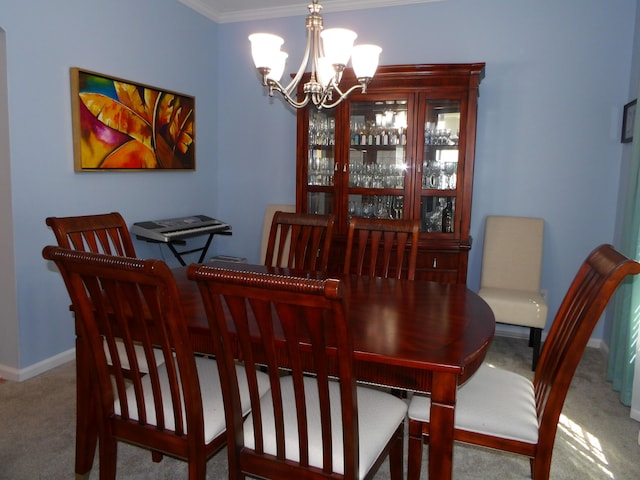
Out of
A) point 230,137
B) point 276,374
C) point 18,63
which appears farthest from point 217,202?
point 276,374

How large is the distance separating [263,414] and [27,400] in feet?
5.74

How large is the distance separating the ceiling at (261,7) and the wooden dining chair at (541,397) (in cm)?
293

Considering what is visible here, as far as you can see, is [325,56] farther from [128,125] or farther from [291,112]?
[291,112]

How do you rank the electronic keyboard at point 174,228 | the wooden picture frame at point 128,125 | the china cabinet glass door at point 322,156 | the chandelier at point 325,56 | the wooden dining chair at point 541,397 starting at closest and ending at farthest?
1. the wooden dining chair at point 541,397
2. the chandelier at point 325,56
3. the wooden picture frame at point 128,125
4. the electronic keyboard at point 174,228
5. the china cabinet glass door at point 322,156

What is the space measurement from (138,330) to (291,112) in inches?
122

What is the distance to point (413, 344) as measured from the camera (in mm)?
1518

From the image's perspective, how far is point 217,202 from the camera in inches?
180

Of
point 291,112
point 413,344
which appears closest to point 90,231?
point 413,344

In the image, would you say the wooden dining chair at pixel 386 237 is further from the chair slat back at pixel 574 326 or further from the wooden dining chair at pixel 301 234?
the chair slat back at pixel 574 326

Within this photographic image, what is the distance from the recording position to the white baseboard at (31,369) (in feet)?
9.25

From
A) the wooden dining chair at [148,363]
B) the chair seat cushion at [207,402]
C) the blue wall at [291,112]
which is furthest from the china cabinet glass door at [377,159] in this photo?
the wooden dining chair at [148,363]

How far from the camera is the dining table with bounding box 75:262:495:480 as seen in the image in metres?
1.42

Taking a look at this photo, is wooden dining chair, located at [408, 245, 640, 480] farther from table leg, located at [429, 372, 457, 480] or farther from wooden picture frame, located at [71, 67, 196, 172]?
wooden picture frame, located at [71, 67, 196, 172]

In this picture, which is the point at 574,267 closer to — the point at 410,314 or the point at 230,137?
the point at 410,314
